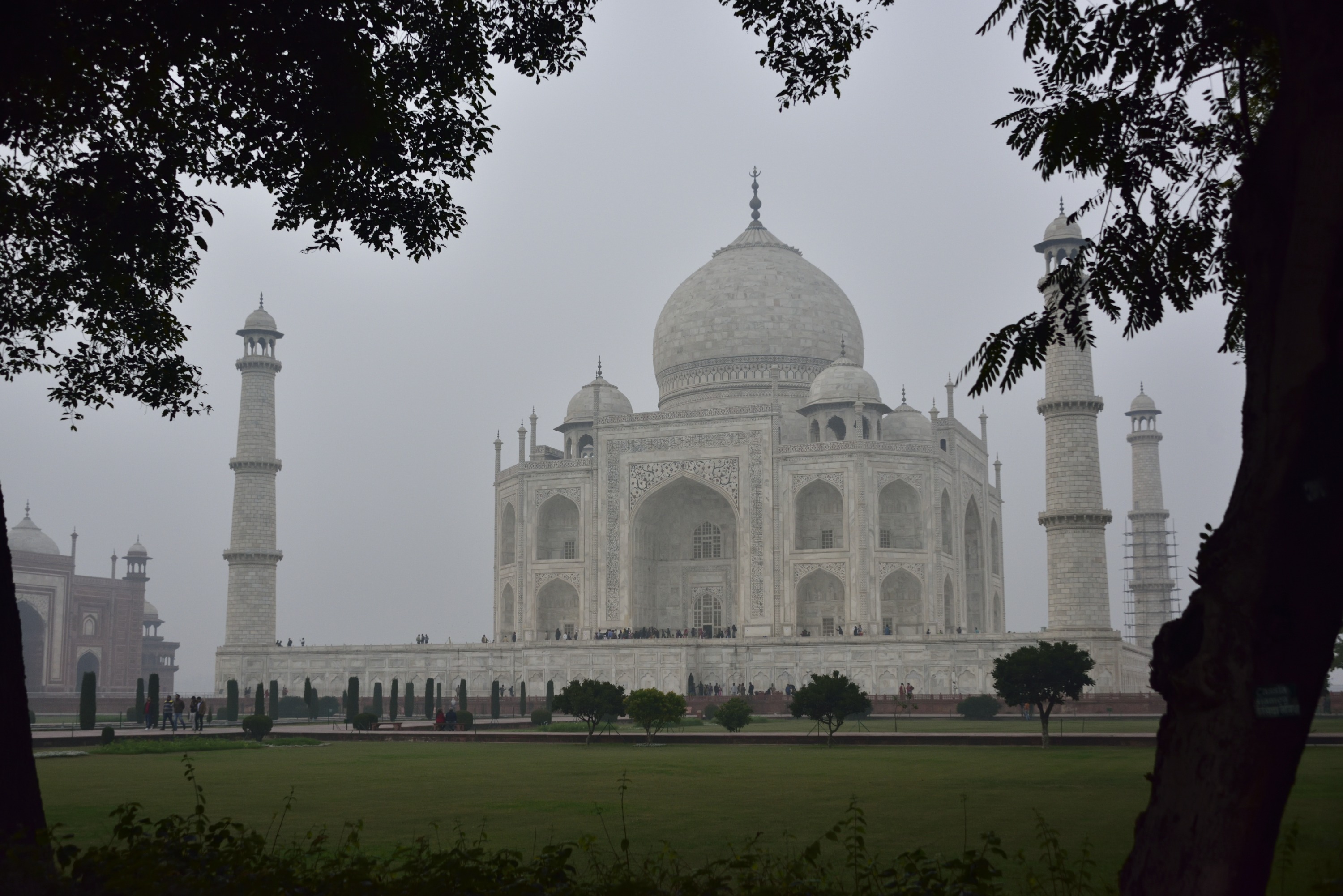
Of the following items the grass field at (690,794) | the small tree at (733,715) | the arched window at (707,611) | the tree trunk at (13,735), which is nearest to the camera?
the tree trunk at (13,735)

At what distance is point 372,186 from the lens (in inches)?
286

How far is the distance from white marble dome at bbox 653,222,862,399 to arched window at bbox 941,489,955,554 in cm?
568

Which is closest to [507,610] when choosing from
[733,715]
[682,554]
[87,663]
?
[682,554]

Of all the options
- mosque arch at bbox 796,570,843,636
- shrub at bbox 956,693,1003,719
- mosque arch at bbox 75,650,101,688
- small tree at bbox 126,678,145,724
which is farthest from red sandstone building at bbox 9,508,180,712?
shrub at bbox 956,693,1003,719

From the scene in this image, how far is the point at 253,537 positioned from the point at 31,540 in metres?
18.8

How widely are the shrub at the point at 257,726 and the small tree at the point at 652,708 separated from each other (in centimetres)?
543

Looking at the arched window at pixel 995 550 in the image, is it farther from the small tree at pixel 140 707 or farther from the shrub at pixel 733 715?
the small tree at pixel 140 707

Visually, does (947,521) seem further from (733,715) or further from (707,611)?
(733,715)

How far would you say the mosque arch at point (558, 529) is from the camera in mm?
36250

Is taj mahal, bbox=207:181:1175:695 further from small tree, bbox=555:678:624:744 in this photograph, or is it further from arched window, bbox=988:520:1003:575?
small tree, bbox=555:678:624:744

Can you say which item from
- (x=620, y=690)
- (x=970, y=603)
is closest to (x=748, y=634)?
(x=970, y=603)

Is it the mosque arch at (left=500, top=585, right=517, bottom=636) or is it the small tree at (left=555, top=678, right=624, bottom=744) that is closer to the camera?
the small tree at (left=555, top=678, right=624, bottom=744)

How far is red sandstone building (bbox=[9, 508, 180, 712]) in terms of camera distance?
44594mm

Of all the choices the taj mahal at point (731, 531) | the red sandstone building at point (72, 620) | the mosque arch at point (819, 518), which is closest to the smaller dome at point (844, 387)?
the taj mahal at point (731, 531)
